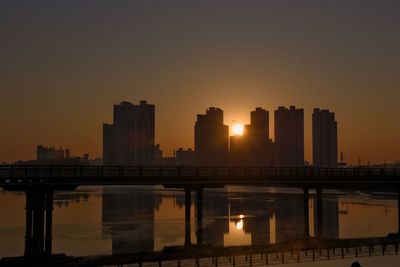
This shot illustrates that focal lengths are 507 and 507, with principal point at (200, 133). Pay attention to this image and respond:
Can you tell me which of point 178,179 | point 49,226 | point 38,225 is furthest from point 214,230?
point 38,225

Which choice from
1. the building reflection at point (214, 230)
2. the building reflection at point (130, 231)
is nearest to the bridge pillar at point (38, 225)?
the building reflection at point (130, 231)

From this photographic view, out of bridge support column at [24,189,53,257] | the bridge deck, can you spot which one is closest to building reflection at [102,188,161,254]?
bridge support column at [24,189,53,257]

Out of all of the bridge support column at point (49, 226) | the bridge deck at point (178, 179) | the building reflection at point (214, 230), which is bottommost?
the building reflection at point (214, 230)

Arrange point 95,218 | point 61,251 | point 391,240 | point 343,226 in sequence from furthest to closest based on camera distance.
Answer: point 95,218, point 343,226, point 391,240, point 61,251

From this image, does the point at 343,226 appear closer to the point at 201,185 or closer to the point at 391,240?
the point at 391,240

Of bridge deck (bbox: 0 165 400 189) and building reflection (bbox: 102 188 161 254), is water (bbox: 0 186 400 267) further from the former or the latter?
bridge deck (bbox: 0 165 400 189)

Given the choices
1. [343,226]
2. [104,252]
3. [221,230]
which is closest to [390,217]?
[343,226]

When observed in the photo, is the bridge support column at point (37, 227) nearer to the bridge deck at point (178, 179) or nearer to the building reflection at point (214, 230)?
the bridge deck at point (178, 179)

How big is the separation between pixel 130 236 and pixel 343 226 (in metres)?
31.0

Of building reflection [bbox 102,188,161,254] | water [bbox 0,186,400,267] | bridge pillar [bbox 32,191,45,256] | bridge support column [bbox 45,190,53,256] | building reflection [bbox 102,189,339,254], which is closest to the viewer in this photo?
bridge pillar [bbox 32,191,45,256]

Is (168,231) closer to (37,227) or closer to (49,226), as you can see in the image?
(49,226)

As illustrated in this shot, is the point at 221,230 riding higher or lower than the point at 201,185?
lower

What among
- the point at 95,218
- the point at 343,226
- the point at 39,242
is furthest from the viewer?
the point at 95,218

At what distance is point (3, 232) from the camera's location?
6469 centimetres
